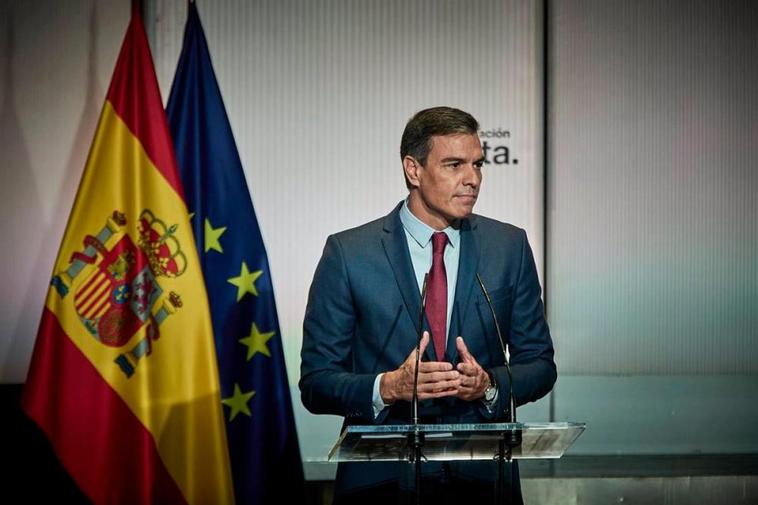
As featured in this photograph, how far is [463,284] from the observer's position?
2.55 meters

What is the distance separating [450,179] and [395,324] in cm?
41

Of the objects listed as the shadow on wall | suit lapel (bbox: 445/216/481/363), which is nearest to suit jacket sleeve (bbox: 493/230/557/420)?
suit lapel (bbox: 445/216/481/363)

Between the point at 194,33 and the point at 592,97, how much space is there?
1.73 meters

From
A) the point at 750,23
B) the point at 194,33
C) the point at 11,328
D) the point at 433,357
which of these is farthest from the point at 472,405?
the point at 750,23

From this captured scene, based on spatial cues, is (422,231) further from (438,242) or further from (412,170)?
(412,170)

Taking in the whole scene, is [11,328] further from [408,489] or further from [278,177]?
[408,489]

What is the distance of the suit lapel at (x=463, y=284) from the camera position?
99.3 inches

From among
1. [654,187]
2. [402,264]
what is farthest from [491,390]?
[654,187]

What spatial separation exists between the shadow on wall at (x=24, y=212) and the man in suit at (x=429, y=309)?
2007mm

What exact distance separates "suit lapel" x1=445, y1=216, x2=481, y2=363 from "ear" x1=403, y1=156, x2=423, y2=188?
0.21 meters

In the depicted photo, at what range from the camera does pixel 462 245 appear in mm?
2625

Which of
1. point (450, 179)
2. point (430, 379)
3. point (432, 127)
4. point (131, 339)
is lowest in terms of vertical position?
point (131, 339)

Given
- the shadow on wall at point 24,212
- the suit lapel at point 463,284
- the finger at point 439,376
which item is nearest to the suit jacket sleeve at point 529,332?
the suit lapel at point 463,284

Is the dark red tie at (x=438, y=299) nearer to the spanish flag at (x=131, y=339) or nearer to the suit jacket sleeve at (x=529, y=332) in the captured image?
the suit jacket sleeve at (x=529, y=332)
